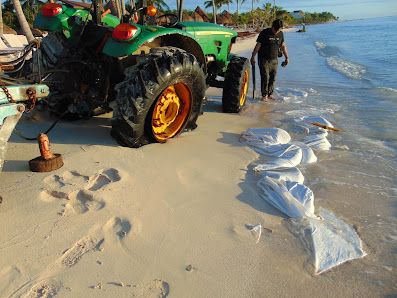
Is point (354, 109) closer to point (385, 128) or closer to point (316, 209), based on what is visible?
point (385, 128)

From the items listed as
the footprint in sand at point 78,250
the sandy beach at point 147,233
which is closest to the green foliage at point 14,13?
the sandy beach at point 147,233

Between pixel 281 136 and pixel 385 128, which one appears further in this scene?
pixel 385 128

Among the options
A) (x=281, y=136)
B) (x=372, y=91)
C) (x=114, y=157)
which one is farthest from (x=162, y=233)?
(x=372, y=91)

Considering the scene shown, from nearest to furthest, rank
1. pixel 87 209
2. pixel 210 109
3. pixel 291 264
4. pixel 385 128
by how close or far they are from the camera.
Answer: pixel 291 264
pixel 87 209
pixel 385 128
pixel 210 109

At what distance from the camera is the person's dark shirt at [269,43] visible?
6.34 metres

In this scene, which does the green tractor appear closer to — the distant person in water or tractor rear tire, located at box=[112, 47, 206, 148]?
tractor rear tire, located at box=[112, 47, 206, 148]

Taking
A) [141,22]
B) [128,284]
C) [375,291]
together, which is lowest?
[375,291]

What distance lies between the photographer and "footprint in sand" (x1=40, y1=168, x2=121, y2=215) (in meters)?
2.39

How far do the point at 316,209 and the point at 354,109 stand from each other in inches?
155

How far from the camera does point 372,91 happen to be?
295 inches

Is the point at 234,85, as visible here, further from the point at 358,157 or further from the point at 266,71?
the point at 358,157

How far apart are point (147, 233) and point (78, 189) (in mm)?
786

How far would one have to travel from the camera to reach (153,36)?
310 cm

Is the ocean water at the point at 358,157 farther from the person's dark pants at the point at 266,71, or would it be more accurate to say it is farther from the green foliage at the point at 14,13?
the green foliage at the point at 14,13
